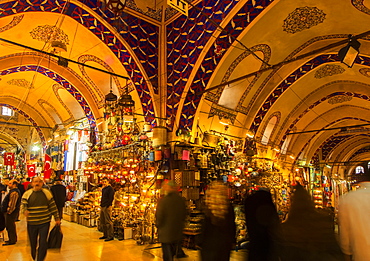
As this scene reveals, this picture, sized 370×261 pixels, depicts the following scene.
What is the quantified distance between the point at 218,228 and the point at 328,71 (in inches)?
347

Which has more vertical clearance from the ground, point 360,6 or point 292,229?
point 360,6

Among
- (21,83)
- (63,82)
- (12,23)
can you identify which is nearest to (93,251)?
(12,23)

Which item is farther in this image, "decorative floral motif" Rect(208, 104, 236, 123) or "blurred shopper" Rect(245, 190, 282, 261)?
"decorative floral motif" Rect(208, 104, 236, 123)

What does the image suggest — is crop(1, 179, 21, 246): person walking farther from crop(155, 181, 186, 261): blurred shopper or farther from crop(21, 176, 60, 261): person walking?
crop(155, 181, 186, 261): blurred shopper

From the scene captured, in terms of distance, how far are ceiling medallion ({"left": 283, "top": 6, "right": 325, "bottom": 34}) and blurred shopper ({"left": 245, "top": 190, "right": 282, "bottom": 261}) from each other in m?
5.35

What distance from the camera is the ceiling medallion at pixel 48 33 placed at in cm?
730

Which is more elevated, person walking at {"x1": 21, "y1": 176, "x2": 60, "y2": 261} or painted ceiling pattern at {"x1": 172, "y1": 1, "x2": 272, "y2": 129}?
painted ceiling pattern at {"x1": 172, "y1": 1, "x2": 272, "y2": 129}

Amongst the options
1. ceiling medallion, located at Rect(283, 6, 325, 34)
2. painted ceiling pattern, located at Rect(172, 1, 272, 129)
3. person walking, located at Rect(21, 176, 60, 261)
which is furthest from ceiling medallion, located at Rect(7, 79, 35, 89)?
ceiling medallion, located at Rect(283, 6, 325, 34)

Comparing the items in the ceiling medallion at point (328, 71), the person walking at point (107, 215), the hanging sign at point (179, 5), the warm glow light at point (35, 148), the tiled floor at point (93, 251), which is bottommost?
the tiled floor at point (93, 251)

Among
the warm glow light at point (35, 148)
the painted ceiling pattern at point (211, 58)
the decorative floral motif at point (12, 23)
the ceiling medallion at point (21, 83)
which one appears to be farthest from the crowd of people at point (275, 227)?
the warm glow light at point (35, 148)

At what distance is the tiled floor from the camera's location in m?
5.33

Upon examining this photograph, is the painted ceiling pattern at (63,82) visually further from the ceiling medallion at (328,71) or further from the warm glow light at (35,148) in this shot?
the ceiling medallion at (328,71)

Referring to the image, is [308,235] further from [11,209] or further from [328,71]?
[328,71]

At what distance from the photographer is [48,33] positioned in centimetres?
752
